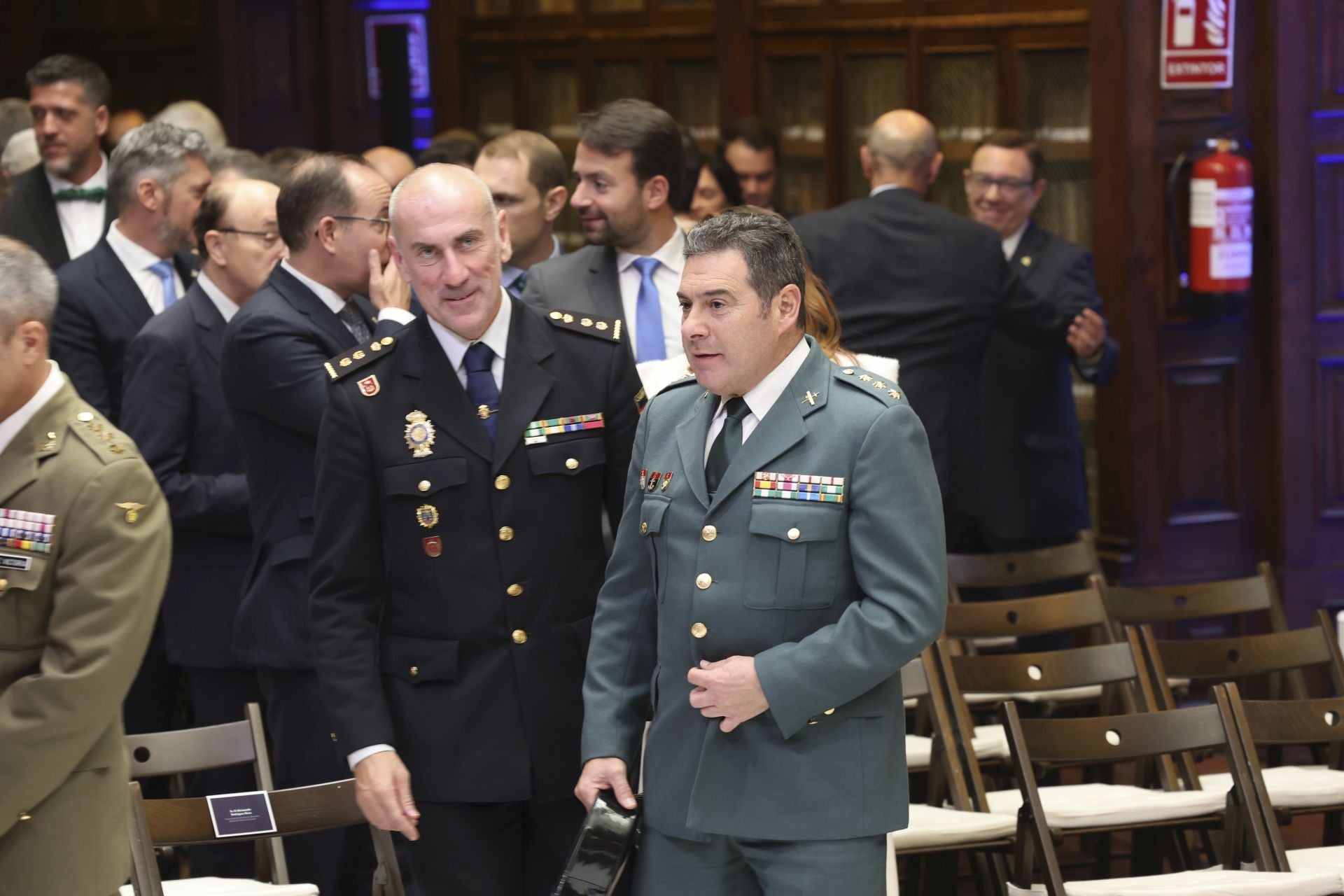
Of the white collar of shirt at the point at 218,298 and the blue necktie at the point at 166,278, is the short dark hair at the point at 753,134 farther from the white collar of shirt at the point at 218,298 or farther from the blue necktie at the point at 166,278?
the white collar of shirt at the point at 218,298

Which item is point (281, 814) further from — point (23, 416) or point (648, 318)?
point (648, 318)

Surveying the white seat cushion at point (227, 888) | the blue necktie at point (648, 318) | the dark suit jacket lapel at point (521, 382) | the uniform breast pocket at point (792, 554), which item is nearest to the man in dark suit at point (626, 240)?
the blue necktie at point (648, 318)

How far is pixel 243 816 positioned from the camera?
3441 millimetres

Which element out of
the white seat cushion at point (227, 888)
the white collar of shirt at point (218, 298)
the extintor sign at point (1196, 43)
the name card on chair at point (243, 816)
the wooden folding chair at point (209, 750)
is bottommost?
the white seat cushion at point (227, 888)

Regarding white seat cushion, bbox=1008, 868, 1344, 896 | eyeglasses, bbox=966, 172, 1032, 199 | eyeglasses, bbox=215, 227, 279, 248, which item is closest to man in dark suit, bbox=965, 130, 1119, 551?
eyeglasses, bbox=966, 172, 1032, 199

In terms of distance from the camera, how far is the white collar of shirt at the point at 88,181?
6.01m

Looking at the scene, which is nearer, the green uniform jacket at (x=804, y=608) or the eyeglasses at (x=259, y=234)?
the green uniform jacket at (x=804, y=608)

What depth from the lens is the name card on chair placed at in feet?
11.3

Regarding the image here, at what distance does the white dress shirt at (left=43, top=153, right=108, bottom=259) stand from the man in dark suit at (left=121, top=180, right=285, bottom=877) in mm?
1811

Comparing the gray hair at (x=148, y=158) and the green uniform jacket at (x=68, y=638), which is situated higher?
the gray hair at (x=148, y=158)

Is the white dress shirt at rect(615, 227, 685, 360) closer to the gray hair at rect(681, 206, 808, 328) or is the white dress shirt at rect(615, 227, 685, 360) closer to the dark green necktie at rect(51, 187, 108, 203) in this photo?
the gray hair at rect(681, 206, 808, 328)

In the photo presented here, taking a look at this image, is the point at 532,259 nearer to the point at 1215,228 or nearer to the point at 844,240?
the point at 844,240

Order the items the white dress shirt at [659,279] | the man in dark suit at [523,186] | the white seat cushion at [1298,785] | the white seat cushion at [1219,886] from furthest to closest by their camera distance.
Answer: the man in dark suit at [523,186] → the white dress shirt at [659,279] → the white seat cushion at [1298,785] → the white seat cushion at [1219,886]

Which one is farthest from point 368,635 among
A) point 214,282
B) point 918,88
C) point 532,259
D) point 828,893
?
point 918,88
